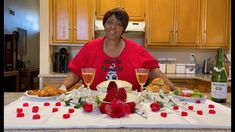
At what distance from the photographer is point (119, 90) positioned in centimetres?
101

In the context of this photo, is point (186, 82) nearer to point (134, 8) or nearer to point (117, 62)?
point (134, 8)

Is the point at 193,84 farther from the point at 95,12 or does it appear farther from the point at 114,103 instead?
Result: the point at 114,103

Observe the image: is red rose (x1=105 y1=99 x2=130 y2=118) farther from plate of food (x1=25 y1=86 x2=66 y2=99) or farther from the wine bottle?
the wine bottle

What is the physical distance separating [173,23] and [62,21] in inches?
62.1

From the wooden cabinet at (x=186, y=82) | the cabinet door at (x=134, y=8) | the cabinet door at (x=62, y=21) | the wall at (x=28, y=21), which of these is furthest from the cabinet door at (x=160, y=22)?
the wall at (x=28, y=21)

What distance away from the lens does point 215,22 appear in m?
3.55

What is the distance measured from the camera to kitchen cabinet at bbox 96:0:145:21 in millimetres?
3449

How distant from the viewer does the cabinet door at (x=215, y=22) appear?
11.6 feet

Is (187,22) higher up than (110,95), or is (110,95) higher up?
(187,22)

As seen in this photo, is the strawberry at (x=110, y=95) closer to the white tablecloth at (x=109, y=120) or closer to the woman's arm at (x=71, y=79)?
the white tablecloth at (x=109, y=120)

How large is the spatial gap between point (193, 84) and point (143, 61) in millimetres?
1691

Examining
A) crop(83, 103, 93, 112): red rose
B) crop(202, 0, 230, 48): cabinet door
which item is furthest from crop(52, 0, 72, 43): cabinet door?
crop(83, 103, 93, 112): red rose

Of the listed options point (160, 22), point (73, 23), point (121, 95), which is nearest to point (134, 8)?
point (160, 22)

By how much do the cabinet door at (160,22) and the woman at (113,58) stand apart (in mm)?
1734
